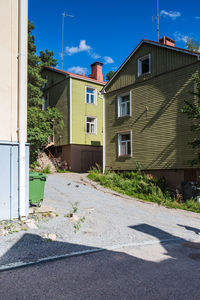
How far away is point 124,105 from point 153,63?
3.73 m

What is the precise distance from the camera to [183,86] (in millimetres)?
16438

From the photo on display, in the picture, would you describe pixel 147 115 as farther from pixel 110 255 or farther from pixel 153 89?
pixel 110 255

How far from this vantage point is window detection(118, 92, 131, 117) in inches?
794

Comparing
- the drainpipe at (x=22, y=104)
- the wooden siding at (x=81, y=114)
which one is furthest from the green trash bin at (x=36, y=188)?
the wooden siding at (x=81, y=114)

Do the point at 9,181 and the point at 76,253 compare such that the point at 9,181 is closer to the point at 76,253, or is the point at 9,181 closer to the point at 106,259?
the point at 76,253

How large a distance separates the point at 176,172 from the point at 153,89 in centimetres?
573

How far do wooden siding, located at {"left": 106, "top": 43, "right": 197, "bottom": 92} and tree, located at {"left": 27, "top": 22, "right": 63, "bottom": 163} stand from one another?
5.85 m

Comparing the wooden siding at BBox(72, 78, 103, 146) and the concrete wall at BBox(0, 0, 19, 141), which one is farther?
the wooden siding at BBox(72, 78, 103, 146)

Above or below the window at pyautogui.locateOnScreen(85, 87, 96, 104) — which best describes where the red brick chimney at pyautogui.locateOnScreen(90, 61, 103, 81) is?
above

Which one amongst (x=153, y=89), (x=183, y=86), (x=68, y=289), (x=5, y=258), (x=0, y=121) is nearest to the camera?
(x=68, y=289)

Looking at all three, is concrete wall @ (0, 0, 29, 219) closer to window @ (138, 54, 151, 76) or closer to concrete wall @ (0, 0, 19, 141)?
concrete wall @ (0, 0, 19, 141)

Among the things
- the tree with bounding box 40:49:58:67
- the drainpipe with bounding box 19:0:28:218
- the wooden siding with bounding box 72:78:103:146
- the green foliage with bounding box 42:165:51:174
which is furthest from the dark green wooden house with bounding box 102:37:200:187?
the tree with bounding box 40:49:58:67

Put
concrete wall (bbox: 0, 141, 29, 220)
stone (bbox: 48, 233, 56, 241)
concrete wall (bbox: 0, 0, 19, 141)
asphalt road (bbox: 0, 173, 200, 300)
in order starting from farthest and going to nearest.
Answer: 1. concrete wall (bbox: 0, 0, 19, 141)
2. concrete wall (bbox: 0, 141, 29, 220)
3. stone (bbox: 48, 233, 56, 241)
4. asphalt road (bbox: 0, 173, 200, 300)

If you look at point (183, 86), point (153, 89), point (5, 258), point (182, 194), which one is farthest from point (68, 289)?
point (153, 89)
